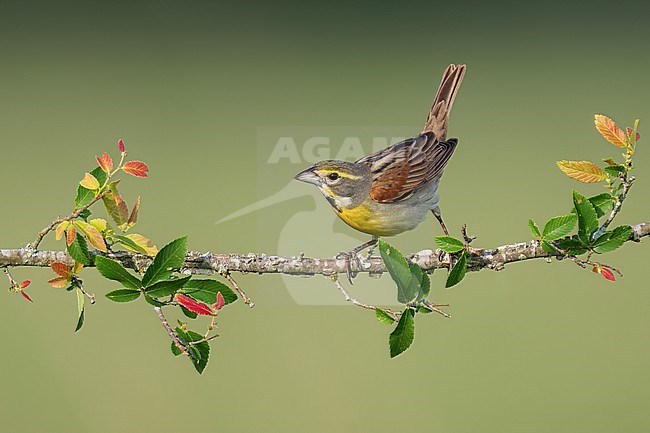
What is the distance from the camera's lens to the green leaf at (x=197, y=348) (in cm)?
37

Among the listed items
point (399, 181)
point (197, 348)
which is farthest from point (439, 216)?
point (197, 348)

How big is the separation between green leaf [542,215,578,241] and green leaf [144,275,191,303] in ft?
0.51

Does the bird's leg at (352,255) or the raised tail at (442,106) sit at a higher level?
the raised tail at (442,106)

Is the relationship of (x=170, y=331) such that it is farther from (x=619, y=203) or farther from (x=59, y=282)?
(x=619, y=203)

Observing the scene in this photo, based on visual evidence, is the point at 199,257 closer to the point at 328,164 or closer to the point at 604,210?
the point at 328,164

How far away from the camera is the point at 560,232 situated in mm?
327

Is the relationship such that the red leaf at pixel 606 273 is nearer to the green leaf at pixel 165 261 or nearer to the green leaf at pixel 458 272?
the green leaf at pixel 458 272

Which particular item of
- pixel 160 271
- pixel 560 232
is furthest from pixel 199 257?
pixel 560 232

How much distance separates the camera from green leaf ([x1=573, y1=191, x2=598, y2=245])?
32cm

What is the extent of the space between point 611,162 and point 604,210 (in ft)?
0.07

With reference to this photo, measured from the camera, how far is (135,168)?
Result: 33 cm

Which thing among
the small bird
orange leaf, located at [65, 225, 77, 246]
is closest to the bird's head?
the small bird

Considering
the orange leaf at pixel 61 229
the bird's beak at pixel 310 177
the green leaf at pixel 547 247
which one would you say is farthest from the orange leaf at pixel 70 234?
the green leaf at pixel 547 247

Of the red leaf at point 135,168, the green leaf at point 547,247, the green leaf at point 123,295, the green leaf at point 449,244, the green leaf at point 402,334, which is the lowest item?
the green leaf at point 402,334
